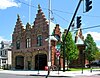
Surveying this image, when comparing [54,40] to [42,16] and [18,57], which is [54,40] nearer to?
[42,16]

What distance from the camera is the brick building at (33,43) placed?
63.8 m

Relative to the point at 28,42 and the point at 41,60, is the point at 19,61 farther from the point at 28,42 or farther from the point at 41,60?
the point at 41,60

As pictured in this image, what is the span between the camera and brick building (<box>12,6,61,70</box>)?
209 feet

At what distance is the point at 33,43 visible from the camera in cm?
6706

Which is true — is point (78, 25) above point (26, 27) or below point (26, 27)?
below

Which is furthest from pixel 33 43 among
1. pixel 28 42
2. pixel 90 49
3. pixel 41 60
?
pixel 90 49

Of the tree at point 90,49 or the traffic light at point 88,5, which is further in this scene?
the tree at point 90,49

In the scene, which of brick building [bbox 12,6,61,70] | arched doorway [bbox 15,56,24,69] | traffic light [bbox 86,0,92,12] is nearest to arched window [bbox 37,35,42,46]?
brick building [bbox 12,6,61,70]

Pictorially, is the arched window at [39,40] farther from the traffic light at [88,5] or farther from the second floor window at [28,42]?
the traffic light at [88,5]

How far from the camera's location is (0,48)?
9744cm

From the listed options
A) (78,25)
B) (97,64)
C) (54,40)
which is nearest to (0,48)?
(97,64)

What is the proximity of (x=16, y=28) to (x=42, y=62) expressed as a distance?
1311 cm

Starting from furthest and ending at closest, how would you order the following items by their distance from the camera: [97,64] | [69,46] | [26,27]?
[97,64] → [26,27] → [69,46]

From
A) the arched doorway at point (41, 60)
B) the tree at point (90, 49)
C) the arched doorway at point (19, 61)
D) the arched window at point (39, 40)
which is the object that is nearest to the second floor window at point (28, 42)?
the arched window at point (39, 40)
